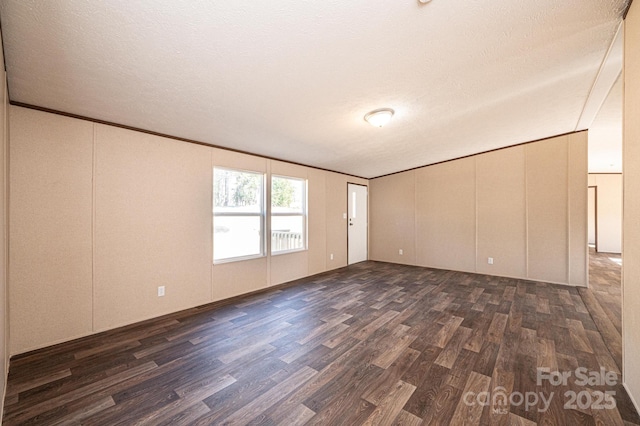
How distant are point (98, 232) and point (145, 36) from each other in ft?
7.03

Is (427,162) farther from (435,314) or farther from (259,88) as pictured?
(259,88)

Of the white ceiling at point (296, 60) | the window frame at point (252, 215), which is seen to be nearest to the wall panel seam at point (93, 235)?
the white ceiling at point (296, 60)

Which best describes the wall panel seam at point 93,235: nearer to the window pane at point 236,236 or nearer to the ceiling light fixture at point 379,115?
the window pane at point 236,236

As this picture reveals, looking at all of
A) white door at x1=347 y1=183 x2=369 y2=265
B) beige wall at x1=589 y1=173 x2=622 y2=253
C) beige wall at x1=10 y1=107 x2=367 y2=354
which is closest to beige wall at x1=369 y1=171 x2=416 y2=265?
white door at x1=347 y1=183 x2=369 y2=265

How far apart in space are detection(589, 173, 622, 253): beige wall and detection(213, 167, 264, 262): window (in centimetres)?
1056

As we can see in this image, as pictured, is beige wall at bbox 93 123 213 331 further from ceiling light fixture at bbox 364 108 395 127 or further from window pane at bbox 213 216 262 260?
ceiling light fixture at bbox 364 108 395 127

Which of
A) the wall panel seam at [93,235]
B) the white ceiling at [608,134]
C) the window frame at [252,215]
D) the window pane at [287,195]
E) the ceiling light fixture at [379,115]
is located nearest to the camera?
the wall panel seam at [93,235]

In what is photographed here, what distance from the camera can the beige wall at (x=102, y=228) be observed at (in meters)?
2.34

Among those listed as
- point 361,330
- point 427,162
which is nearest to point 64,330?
point 361,330

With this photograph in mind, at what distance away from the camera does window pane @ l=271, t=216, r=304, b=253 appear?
4580 mm

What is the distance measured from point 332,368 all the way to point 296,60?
2517mm

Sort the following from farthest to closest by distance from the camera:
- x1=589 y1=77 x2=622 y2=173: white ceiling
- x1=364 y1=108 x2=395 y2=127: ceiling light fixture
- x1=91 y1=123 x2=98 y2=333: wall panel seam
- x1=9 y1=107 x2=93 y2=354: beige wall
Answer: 1. x1=589 y1=77 x2=622 y2=173: white ceiling
2. x1=364 y1=108 x2=395 y2=127: ceiling light fixture
3. x1=91 y1=123 x2=98 y2=333: wall panel seam
4. x1=9 y1=107 x2=93 y2=354: beige wall

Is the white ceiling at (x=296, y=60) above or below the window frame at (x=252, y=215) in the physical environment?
above

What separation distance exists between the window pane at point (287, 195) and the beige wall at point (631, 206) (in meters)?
4.05
